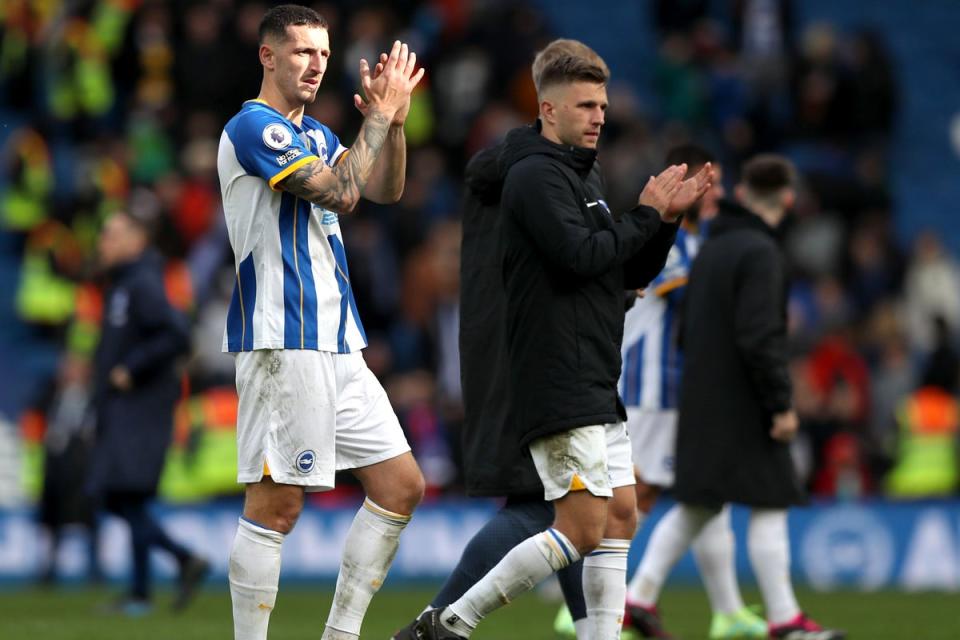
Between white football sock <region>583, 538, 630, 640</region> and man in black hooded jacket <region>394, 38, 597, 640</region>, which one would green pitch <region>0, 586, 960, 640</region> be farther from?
white football sock <region>583, 538, 630, 640</region>

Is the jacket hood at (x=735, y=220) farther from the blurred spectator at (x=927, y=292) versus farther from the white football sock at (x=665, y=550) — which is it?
the blurred spectator at (x=927, y=292)

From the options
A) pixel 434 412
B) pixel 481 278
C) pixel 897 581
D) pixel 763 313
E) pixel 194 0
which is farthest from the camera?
pixel 194 0

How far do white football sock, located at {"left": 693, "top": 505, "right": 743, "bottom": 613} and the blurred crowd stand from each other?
224 inches

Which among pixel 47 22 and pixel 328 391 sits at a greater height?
pixel 47 22

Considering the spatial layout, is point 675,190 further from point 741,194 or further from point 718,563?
point 718,563

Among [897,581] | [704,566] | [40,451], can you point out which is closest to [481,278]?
[704,566]

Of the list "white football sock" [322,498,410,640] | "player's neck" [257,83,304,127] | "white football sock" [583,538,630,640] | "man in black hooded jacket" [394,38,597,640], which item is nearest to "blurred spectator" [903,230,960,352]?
"man in black hooded jacket" [394,38,597,640]

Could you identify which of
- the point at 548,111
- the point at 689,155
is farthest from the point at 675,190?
the point at 689,155

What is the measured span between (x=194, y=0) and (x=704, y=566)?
12303mm

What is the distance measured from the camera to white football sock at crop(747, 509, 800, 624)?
8695 mm

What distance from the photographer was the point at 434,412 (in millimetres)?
15727

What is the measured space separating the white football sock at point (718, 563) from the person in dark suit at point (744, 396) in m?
0.25

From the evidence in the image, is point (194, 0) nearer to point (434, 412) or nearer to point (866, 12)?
point (434, 412)

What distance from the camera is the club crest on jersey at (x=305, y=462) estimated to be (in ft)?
20.4
